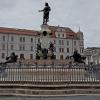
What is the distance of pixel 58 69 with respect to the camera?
2409 cm

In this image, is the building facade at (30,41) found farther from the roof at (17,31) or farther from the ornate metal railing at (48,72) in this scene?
the ornate metal railing at (48,72)

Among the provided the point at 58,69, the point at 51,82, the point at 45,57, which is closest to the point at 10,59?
the point at 45,57

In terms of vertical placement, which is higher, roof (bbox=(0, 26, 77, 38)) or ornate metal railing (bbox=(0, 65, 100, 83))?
roof (bbox=(0, 26, 77, 38))

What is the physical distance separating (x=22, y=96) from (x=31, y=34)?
75.2 meters

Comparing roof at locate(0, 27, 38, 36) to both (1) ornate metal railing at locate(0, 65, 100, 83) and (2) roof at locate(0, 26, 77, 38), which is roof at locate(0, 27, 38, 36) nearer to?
(2) roof at locate(0, 26, 77, 38)

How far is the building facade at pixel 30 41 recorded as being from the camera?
90.6 m

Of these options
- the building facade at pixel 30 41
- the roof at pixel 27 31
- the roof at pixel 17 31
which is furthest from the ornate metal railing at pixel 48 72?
the roof at pixel 17 31

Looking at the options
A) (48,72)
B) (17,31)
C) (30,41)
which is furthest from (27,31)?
(48,72)

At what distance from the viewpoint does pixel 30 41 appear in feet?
307

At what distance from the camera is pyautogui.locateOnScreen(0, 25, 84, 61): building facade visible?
90562 millimetres

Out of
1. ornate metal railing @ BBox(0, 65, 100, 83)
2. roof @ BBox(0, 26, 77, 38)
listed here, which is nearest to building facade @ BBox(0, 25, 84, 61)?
roof @ BBox(0, 26, 77, 38)

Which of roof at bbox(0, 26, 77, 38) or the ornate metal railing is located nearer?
the ornate metal railing

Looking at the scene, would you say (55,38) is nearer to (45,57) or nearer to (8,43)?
(8,43)

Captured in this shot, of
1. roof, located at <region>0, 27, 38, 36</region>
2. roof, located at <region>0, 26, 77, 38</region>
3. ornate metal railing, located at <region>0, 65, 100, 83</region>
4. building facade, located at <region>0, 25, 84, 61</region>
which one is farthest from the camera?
building facade, located at <region>0, 25, 84, 61</region>
